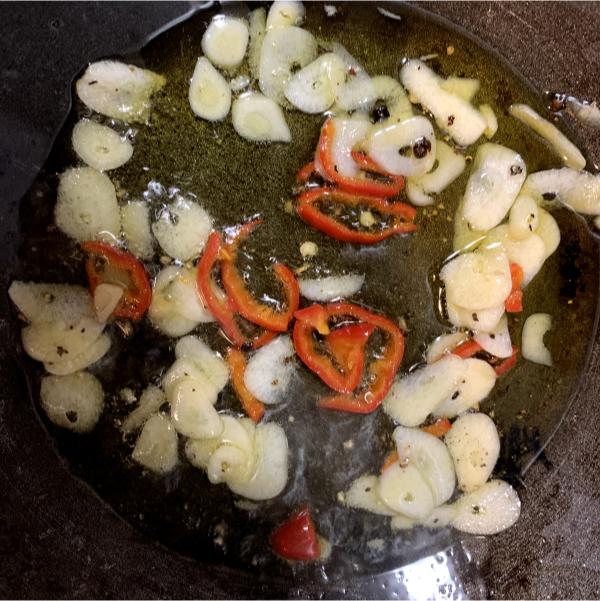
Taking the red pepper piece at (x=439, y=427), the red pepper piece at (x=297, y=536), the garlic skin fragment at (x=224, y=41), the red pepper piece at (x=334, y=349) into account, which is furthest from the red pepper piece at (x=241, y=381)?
the garlic skin fragment at (x=224, y=41)

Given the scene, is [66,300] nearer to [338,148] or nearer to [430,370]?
[338,148]

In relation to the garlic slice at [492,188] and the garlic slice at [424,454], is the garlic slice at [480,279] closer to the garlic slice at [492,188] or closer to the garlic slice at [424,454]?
the garlic slice at [492,188]

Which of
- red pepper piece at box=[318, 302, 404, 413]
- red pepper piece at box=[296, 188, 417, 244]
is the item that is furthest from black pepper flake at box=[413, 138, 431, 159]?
red pepper piece at box=[318, 302, 404, 413]

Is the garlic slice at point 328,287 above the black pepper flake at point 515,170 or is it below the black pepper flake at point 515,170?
below

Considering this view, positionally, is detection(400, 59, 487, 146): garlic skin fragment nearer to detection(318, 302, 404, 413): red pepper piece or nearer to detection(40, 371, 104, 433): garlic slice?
detection(318, 302, 404, 413): red pepper piece

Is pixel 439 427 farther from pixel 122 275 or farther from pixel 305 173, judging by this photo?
pixel 122 275

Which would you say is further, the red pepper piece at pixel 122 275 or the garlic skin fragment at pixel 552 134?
the garlic skin fragment at pixel 552 134
